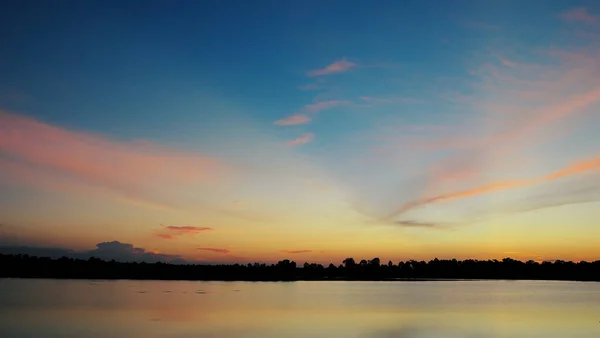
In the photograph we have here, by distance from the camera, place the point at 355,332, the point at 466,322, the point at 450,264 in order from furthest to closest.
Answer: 1. the point at 450,264
2. the point at 466,322
3. the point at 355,332

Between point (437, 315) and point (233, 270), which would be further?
point (233, 270)

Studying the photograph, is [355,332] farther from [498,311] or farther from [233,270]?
[233,270]

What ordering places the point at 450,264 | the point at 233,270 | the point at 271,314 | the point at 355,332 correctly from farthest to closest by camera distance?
the point at 450,264 < the point at 233,270 < the point at 271,314 < the point at 355,332

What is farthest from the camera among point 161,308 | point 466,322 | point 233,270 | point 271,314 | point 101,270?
point 233,270

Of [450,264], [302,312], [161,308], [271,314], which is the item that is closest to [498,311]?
[302,312]

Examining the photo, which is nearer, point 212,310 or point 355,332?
point 355,332

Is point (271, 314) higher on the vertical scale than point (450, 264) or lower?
lower

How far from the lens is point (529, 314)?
46531 mm

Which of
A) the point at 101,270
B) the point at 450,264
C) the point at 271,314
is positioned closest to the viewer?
the point at 271,314

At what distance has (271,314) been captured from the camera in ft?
144

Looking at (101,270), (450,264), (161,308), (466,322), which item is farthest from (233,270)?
(466,322)

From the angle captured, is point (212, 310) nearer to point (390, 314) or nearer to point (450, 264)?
point (390, 314)

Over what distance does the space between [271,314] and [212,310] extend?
5839 mm

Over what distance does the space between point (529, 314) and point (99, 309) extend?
38.1 metres
